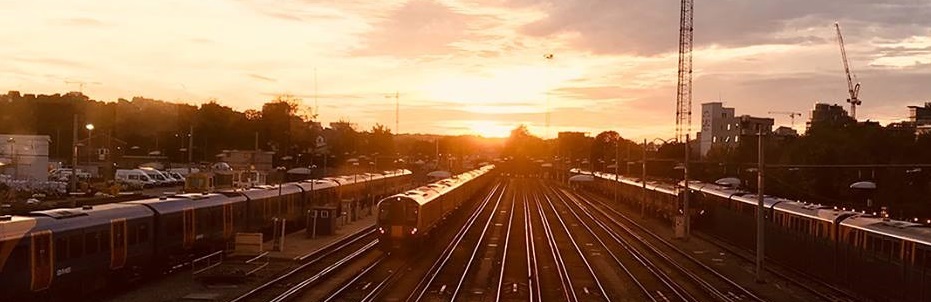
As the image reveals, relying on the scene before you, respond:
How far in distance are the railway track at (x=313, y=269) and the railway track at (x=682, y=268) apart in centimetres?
1216

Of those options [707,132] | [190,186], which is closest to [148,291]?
[190,186]

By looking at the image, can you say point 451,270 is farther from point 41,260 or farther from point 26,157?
point 26,157

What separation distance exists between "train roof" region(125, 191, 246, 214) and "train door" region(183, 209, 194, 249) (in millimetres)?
224

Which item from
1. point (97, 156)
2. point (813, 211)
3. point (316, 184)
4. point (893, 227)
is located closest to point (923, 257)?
point (893, 227)

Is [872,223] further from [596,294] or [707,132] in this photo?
[707,132]

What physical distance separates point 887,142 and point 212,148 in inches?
3103

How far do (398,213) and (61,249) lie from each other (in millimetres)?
18920

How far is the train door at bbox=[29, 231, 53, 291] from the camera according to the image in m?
22.0

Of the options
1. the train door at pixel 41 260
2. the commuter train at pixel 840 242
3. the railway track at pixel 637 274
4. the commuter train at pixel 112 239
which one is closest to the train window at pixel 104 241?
the commuter train at pixel 112 239

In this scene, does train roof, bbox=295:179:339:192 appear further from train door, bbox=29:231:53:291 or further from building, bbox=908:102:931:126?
building, bbox=908:102:931:126

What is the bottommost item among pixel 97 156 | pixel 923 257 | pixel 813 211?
pixel 923 257

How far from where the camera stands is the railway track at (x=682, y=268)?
30984 millimetres

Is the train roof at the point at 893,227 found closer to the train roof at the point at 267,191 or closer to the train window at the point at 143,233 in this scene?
the train window at the point at 143,233

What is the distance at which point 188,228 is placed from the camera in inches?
1318
